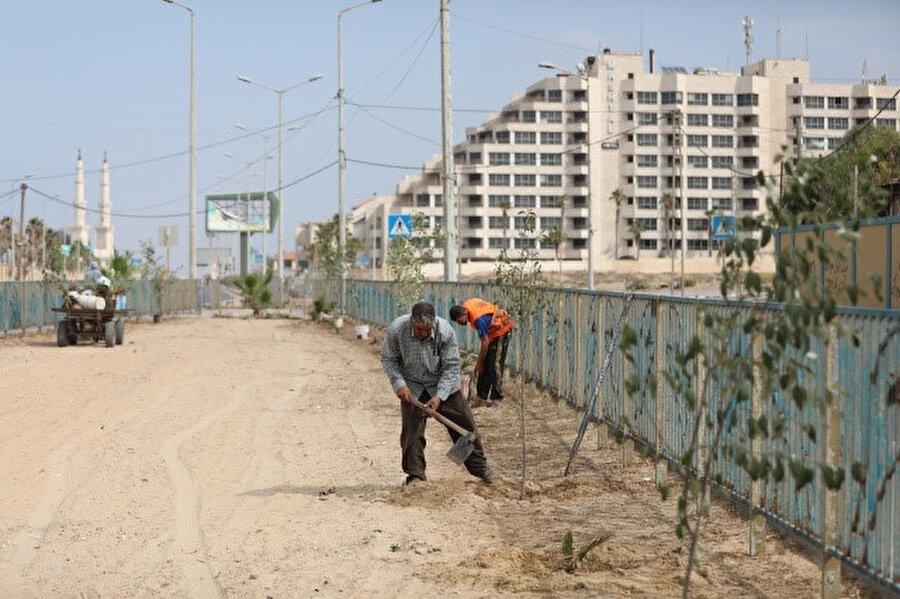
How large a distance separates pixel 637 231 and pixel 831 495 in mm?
100772

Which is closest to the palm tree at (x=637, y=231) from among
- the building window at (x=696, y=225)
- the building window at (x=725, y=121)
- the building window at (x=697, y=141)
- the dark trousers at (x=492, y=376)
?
the building window at (x=696, y=225)

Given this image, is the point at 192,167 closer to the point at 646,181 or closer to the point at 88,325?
the point at 88,325

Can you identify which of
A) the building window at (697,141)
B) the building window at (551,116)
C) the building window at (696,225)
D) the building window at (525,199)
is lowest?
the building window at (696,225)

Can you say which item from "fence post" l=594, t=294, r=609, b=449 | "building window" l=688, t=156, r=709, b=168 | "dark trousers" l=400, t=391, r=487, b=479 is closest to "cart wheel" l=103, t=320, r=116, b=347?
"fence post" l=594, t=294, r=609, b=449

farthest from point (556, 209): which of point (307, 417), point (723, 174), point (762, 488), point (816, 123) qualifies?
point (762, 488)

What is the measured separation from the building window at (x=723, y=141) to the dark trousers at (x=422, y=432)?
100411 mm

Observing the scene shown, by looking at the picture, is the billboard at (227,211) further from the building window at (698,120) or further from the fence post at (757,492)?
the fence post at (757,492)

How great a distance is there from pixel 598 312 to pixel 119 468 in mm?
4985

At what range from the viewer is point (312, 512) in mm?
9797

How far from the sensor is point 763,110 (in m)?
108

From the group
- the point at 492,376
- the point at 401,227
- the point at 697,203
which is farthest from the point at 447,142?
the point at 697,203

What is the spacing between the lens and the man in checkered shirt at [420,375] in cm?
1048

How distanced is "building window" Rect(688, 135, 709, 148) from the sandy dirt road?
92695 mm

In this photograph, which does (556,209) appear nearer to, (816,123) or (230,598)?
(816,123)
